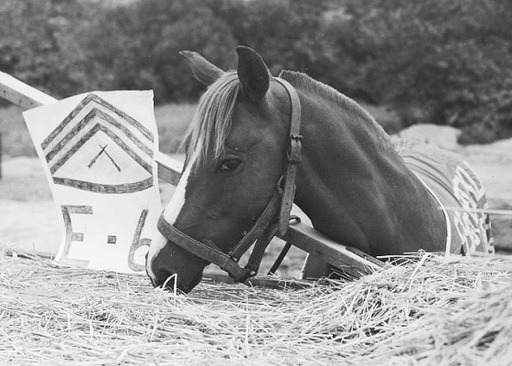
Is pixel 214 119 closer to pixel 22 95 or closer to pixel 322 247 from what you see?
pixel 322 247

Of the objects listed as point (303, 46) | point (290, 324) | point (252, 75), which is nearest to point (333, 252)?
point (290, 324)

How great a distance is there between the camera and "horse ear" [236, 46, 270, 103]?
8.36 ft

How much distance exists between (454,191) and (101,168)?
1.83 m

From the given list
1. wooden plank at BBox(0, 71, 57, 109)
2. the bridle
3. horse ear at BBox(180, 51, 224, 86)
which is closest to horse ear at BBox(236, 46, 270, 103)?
the bridle

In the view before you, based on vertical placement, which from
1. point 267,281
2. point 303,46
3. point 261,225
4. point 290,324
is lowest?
point 303,46

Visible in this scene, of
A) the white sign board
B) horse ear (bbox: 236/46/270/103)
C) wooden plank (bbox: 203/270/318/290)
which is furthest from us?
the white sign board

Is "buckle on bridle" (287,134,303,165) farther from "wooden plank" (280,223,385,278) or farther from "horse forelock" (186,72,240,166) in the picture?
"wooden plank" (280,223,385,278)

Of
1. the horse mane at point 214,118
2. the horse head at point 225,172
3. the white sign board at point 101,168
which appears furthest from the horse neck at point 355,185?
the white sign board at point 101,168

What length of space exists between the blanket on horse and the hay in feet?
2.72

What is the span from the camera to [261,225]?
2645 mm

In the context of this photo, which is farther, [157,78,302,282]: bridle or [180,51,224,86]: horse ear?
[180,51,224,86]: horse ear

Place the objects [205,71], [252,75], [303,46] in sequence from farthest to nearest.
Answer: [303,46] < [205,71] < [252,75]

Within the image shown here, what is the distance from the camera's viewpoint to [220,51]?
44.3 feet

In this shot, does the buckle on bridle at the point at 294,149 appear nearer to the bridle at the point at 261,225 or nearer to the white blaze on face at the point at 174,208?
the bridle at the point at 261,225
